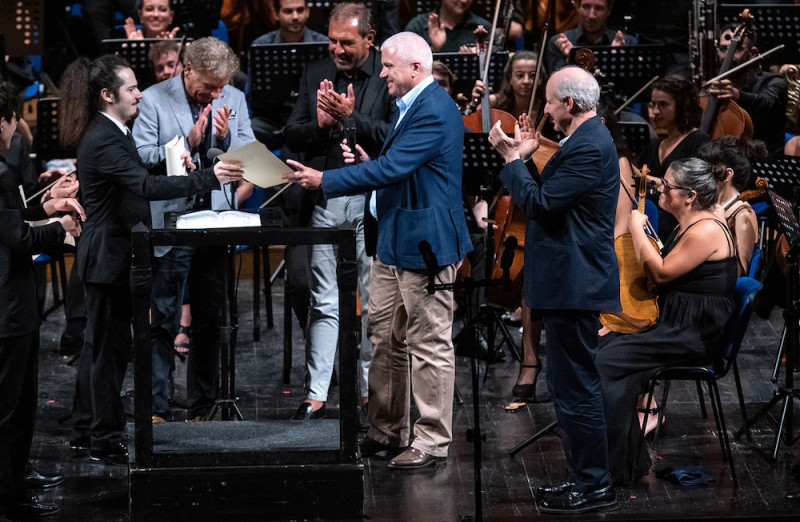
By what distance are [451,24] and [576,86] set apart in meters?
4.08

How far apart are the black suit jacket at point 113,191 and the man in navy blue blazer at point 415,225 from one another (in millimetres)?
620

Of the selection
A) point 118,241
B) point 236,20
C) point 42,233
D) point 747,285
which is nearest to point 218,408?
point 118,241

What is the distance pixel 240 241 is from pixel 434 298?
101 cm

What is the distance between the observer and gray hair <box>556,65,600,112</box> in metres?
4.07

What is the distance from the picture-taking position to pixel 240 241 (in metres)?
3.87

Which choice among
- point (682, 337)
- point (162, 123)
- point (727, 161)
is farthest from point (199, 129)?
point (727, 161)

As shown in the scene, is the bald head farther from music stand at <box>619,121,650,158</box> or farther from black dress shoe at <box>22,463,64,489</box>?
black dress shoe at <box>22,463,64,489</box>

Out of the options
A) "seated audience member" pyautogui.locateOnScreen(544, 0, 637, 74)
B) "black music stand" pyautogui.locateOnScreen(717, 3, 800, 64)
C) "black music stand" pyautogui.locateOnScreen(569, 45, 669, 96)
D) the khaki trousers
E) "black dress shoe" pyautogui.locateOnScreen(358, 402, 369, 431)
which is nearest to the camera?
the khaki trousers

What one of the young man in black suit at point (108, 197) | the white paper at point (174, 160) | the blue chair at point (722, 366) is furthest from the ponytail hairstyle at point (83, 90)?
the blue chair at point (722, 366)

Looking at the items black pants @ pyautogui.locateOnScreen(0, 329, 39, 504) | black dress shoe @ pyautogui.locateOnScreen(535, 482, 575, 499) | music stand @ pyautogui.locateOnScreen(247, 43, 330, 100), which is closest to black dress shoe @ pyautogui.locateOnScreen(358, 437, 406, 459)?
black dress shoe @ pyautogui.locateOnScreen(535, 482, 575, 499)

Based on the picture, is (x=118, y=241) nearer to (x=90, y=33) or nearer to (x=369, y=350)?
(x=369, y=350)

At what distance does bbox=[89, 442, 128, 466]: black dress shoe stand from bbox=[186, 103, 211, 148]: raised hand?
1386 millimetres

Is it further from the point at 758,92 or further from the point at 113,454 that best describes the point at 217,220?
the point at 758,92

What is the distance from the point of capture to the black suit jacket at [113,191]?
4.61m
